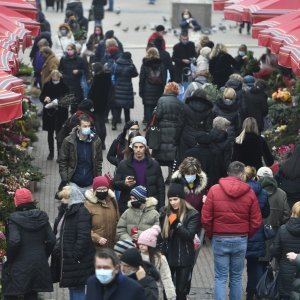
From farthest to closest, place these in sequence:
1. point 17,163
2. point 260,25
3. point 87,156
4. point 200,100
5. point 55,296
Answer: point 260,25, point 17,163, point 200,100, point 87,156, point 55,296

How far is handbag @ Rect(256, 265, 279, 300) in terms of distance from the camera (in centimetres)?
1286

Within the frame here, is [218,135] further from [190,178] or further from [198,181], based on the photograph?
[190,178]

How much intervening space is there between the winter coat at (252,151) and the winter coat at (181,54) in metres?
9.83

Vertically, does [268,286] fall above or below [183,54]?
below

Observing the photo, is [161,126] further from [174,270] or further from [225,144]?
[174,270]

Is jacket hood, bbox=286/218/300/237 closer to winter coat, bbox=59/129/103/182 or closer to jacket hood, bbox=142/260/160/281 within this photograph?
jacket hood, bbox=142/260/160/281

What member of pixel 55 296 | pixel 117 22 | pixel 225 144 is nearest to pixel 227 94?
pixel 225 144

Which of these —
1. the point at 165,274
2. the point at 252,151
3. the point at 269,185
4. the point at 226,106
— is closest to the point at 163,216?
the point at 165,274

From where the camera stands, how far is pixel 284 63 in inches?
690

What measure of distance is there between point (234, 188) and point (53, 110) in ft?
26.5

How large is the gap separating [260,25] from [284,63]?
13.9ft

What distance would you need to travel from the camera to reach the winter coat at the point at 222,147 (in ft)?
52.3

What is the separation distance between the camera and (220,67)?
23.6 metres

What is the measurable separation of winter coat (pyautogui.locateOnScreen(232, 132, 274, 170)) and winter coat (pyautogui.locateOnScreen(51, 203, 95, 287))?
445cm
